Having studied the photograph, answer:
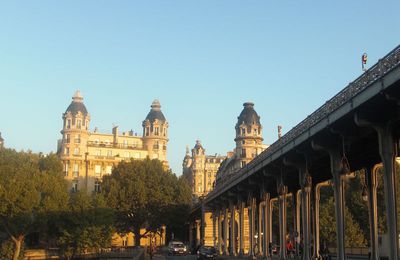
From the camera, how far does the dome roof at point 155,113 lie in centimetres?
14400

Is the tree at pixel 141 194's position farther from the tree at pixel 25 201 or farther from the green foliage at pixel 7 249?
the green foliage at pixel 7 249

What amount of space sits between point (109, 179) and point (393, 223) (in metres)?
77.9

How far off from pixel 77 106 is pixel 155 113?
23.5m

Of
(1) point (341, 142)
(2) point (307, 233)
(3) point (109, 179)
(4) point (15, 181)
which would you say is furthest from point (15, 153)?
(1) point (341, 142)

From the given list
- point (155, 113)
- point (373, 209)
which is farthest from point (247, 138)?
point (373, 209)

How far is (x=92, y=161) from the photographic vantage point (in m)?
125

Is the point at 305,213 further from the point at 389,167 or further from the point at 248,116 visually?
the point at 248,116

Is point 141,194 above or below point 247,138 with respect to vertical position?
below

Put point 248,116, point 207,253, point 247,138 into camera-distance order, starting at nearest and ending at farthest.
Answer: point 207,253 < point 247,138 < point 248,116

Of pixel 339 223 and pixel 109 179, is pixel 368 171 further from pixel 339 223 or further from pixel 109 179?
pixel 109 179

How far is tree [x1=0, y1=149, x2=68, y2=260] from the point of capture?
62.4 m

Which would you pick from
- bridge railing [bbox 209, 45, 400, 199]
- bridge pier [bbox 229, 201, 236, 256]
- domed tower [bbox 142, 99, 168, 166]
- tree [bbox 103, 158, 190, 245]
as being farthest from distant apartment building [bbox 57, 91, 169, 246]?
bridge railing [bbox 209, 45, 400, 199]

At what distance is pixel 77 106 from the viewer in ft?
425

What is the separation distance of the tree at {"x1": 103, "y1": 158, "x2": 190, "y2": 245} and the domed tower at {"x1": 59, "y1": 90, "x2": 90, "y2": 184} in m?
25.1
